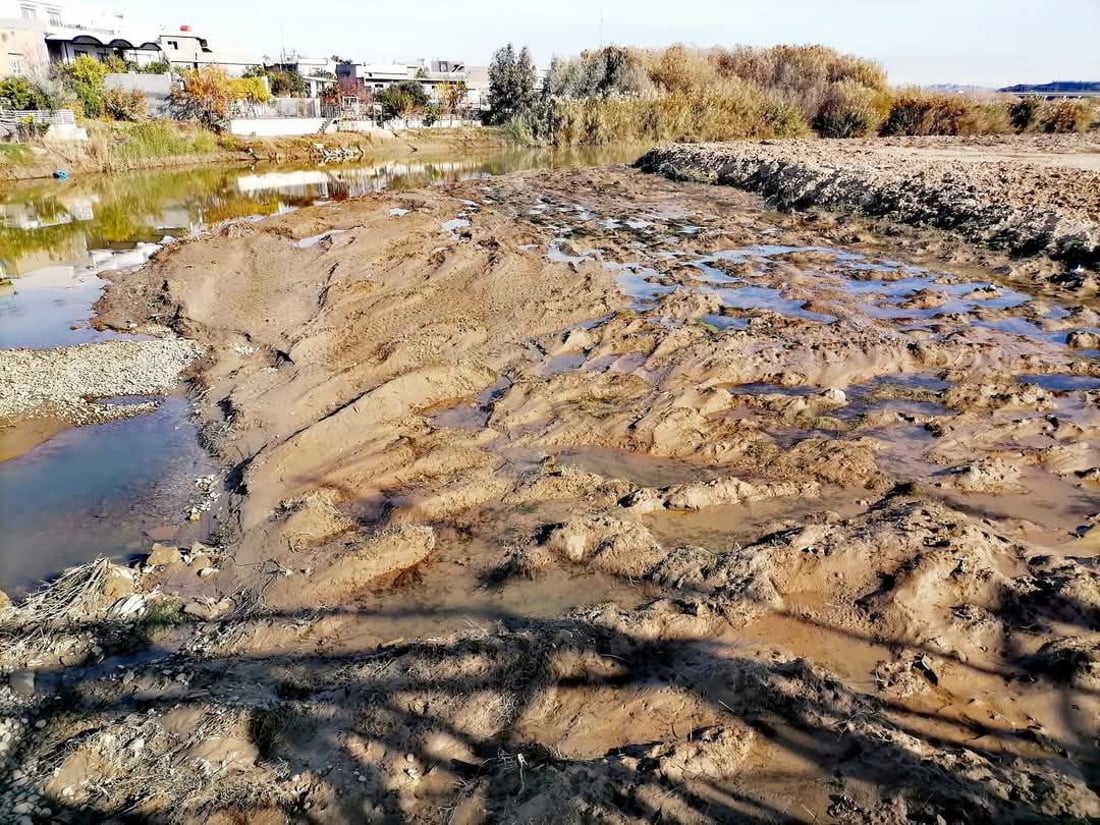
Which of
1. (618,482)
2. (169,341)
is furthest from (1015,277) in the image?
(169,341)

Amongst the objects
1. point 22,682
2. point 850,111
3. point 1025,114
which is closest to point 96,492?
point 22,682

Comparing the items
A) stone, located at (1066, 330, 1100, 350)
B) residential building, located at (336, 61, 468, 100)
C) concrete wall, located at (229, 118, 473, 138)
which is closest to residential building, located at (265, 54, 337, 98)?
residential building, located at (336, 61, 468, 100)

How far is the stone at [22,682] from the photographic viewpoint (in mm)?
3918

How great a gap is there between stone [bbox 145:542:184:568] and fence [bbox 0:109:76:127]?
29607 millimetres

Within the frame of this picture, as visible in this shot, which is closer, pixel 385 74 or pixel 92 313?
pixel 92 313

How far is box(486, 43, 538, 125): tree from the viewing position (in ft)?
138

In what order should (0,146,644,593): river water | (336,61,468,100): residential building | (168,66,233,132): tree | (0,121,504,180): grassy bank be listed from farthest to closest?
(336,61,468,100): residential building, (168,66,233,132): tree, (0,121,504,180): grassy bank, (0,146,644,593): river water

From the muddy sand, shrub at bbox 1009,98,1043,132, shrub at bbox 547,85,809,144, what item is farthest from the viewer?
shrub at bbox 547,85,809,144

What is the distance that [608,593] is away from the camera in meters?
4.59

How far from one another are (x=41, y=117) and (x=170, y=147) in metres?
4.61

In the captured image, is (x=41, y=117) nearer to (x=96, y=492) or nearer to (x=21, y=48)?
(x=21, y=48)

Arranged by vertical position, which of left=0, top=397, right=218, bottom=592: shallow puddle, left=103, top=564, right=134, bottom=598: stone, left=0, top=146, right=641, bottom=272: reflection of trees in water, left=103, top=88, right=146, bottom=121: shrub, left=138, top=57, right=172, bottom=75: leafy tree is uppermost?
left=138, top=57, right=172, bottom=75: leafy tree

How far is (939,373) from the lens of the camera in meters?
8.08

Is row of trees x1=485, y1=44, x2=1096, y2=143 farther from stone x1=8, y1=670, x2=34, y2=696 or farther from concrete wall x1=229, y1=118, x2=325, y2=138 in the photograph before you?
stone x1=8, y1=670, x2=34, y2=696
